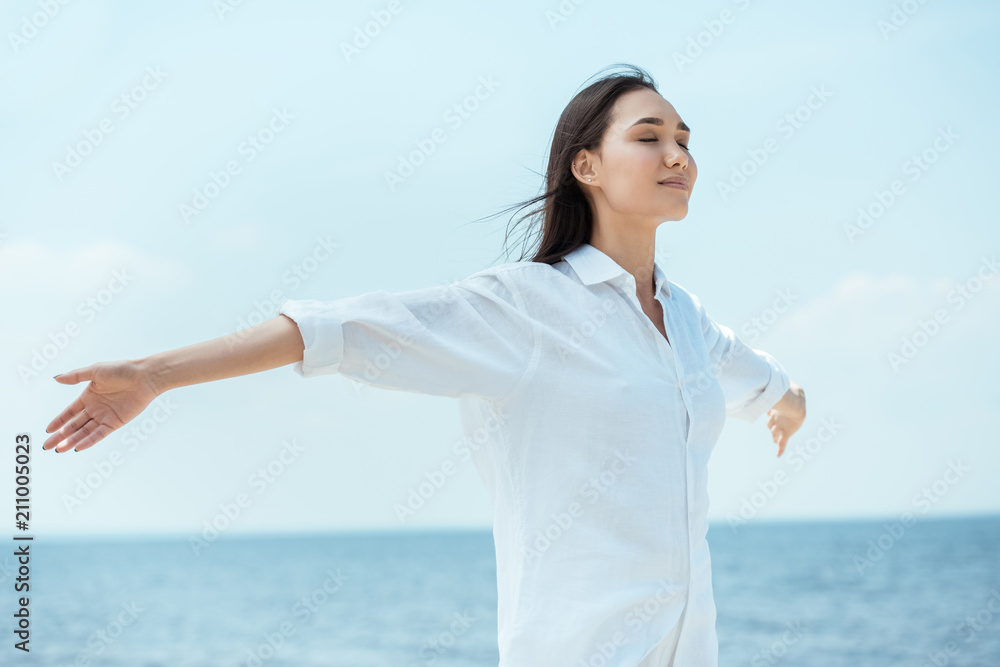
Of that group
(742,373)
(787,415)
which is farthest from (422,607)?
(742,373)

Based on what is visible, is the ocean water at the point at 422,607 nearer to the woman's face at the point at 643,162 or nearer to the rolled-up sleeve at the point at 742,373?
the rolled-up sleeve at the point at 742,373

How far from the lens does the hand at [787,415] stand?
268 cm

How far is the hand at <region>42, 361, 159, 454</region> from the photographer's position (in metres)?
1.43

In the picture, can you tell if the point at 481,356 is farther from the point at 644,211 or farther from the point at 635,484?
the point at 644,211

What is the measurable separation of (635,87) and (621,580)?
1130mm

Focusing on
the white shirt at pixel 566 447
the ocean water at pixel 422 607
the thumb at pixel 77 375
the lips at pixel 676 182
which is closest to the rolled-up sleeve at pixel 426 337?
the white shirt at pixel 566 447

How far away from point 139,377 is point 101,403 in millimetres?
74

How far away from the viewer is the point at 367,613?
20.9m

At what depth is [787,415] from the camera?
2.71 m

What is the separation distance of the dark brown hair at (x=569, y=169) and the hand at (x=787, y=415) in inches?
37.2

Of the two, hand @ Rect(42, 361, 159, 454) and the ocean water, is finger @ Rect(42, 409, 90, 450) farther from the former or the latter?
the ocean water

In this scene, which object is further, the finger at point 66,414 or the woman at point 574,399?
the woman at point 574,399

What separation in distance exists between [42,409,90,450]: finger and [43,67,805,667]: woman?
0.09 metres

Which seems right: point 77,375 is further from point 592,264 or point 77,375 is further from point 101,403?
point 592,264
